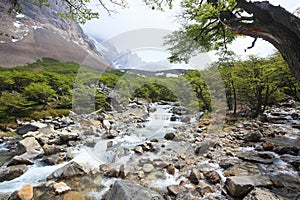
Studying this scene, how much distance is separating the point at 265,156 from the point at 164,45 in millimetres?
5539

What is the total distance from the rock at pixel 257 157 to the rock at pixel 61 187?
14.3 feet

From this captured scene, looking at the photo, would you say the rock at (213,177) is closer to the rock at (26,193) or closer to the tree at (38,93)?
the rock at (26,193)

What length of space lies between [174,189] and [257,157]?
2.74 meters

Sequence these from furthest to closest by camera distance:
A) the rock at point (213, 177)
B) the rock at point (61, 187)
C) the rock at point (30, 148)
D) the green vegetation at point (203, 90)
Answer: the green vegetation at point (203, 90), the rock at point (30, 148), the rock at point (213, 177), the rock at point (61, 187)

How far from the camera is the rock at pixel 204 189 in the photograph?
111 inches

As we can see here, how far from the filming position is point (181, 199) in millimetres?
2650

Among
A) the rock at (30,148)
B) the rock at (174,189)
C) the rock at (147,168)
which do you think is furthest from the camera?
the rock at (30,148)

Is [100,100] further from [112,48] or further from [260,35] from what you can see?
[260,35]

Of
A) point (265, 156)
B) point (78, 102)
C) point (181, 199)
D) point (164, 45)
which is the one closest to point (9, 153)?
point (181, 199)

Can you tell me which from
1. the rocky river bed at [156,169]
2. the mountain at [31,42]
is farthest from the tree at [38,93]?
the mountain at [31,42]

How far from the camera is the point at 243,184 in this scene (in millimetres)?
2652

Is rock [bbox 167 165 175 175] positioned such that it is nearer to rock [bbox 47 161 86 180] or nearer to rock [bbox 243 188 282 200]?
rock [bbox 243 188 282 200]

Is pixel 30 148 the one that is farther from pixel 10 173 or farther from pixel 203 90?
pixel 203 90

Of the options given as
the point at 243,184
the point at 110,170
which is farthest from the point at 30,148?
the point at 243,184
